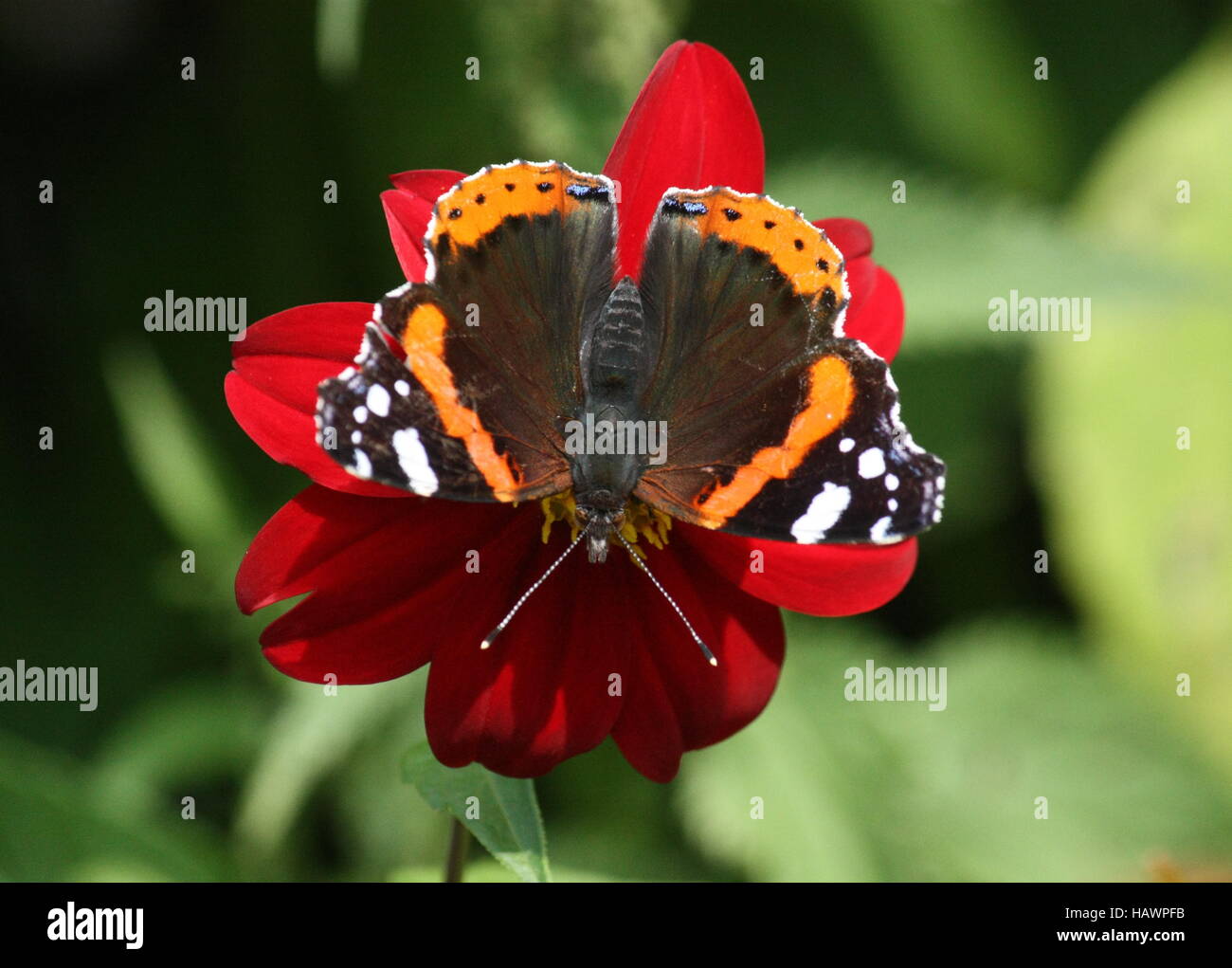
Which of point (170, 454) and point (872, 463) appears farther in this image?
point (170, 454)

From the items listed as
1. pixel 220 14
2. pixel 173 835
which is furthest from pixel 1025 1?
pixel 173 835

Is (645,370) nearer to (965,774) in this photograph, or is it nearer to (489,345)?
(489,345)

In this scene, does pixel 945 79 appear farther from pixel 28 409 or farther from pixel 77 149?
pixel 28 409

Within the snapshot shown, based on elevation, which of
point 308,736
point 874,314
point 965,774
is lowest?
point 965,774

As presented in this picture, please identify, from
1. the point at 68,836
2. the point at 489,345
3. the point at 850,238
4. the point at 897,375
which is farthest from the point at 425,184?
the point at 897,375

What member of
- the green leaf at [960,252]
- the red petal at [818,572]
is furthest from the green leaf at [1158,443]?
the red petal at [818,572]

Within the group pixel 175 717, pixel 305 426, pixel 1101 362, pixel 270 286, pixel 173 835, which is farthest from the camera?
pixel 1101 362

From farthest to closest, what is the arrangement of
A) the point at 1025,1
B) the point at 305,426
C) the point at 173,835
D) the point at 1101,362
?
1. the point at 1025,1
2. the point at 1101,362
3. the point at 173,835
4. the point at 305,426
